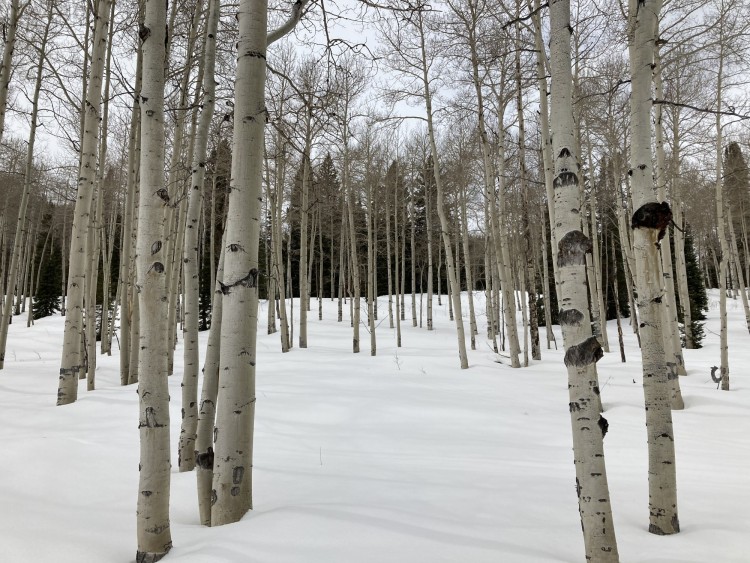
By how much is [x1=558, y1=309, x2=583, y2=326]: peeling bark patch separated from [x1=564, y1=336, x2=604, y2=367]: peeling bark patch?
0.11 meters

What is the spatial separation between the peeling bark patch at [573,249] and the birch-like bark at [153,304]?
227 centimetres

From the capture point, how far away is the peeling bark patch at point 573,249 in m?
2.16

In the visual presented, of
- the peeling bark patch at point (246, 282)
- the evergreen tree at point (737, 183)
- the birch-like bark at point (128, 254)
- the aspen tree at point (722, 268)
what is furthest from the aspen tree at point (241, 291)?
the evergreen tree at point (737, 183)

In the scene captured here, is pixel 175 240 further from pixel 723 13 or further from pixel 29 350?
pixel 723 13

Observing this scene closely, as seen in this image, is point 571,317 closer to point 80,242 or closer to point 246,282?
point 246,282

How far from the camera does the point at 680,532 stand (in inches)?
111

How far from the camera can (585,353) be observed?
2109mm

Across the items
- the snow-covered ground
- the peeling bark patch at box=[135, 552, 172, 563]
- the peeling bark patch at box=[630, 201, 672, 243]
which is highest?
the peeling bark patch at box=[630, 201, 672, 243]

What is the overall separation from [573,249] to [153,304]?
7.80ft

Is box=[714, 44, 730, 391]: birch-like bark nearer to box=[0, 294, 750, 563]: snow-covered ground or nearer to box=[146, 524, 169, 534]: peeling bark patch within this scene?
box=[0, 294, 750, 563]: snow-covered ground

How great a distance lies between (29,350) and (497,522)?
18.3 metres

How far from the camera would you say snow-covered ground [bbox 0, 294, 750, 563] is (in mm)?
2297

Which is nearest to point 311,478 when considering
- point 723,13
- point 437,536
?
point 437,536

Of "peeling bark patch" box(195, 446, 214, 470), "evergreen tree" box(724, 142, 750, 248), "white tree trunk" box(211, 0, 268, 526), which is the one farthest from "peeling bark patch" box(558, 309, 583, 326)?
"evergreen tree" box(724, 142, 750, 248)
